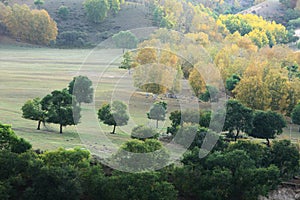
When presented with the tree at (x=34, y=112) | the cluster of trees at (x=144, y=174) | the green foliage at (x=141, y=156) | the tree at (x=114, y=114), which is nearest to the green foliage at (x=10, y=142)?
the cluster of trees at (x=144, y=174)

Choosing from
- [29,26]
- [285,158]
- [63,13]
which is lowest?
[285,158]

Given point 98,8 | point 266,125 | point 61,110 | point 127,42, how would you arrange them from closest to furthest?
point 61,110 → point 266,125 → point 127,42 → point 98,8

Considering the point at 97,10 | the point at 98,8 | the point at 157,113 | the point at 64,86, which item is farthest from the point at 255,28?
the point at 157,113

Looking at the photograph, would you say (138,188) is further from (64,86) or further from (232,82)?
(232,82)

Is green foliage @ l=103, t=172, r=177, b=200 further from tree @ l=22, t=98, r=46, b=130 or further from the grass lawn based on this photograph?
tree @ l=22, t=98, r=46, b=130

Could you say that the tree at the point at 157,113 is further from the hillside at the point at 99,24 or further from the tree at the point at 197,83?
the hillside at the point at 99,24

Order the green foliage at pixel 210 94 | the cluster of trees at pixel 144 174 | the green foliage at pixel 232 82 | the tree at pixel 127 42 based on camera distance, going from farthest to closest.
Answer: the green foliage at pixel 232 82 < the tree at pixel 127 42 < the green foliage at pixel 210 94 < the cluster of trees at pixel 144 174
